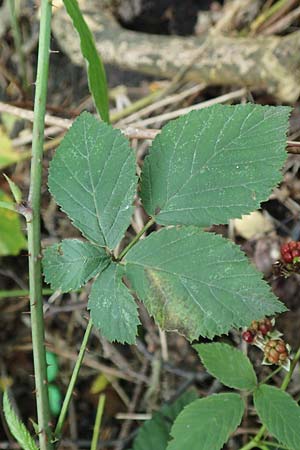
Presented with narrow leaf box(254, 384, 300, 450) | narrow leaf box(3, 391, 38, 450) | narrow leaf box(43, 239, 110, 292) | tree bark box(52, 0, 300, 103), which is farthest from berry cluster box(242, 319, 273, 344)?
tree bark box(52, 0, 300, 103)

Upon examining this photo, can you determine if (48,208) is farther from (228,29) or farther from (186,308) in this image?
(186,308)

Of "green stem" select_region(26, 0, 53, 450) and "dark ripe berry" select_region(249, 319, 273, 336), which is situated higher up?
"green stem" select_region(26, 0, 53, 450)

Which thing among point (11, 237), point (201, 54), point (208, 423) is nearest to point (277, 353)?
point (208, 423)

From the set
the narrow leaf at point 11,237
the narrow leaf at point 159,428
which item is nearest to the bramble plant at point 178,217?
the narrow leaf at point 159,428

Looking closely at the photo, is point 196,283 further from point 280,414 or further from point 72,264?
point 280,414

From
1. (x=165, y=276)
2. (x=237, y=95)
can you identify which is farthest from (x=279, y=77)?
(x=165, y=276)

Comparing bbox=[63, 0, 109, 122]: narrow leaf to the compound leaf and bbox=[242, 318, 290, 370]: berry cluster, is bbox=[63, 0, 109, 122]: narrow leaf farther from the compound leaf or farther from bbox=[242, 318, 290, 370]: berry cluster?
bbox=[242, 318, 290, 370]: berry cluster
